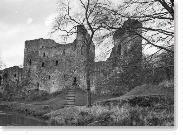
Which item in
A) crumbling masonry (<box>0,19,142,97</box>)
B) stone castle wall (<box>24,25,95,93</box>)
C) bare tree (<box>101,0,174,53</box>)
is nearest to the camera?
bare tree (<box>101,0,174,53</box>)

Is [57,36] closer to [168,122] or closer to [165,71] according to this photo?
[165,71]

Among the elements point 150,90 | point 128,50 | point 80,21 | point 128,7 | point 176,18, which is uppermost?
point 80,21

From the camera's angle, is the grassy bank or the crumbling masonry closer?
the grassy bank

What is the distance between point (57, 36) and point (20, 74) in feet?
32.1

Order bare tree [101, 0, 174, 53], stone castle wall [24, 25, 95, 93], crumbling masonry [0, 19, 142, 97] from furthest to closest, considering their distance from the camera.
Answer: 1. stone castle wall [24, 25, 95, 93]
2. crumbling masonry [0, 19, 142, 97]
3. bare tree [101, 0, 174, 53]

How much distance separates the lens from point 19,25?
506 cm

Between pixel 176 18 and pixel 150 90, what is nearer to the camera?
pixel 176 18

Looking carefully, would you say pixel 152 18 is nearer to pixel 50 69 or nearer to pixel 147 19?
pixel 147 19

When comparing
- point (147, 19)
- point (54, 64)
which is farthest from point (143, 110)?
point (54, 64)

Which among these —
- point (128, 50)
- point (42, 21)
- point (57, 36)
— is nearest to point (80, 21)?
point (57, 36)

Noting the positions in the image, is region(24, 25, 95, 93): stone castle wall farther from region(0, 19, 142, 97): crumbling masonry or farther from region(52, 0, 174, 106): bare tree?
region(52, 0, 174, 106): bare tree

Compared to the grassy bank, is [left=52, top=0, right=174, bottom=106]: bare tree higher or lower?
higher

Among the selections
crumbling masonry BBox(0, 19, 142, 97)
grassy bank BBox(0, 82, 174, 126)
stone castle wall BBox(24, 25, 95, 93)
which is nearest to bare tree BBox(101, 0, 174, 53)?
grassy bank BBox(0, 82, 174, 126)
